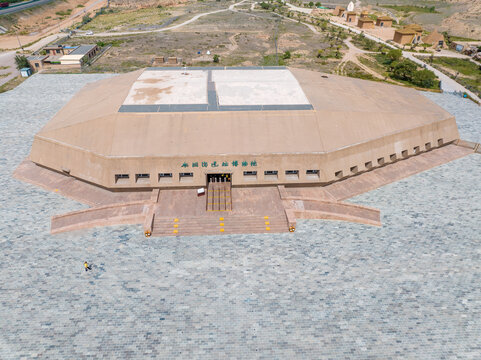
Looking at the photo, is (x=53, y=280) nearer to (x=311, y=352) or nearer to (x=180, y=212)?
(x=180, y=212)

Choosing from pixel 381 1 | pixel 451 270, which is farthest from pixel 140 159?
pixel 381 1

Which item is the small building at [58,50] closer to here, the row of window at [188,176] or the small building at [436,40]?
the row of window at [188,176]

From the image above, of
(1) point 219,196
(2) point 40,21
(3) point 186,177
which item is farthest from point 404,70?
(2) point 40,21

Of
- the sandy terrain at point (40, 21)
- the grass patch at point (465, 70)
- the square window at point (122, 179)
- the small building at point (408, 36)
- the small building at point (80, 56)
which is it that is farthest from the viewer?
the sandy terrain at point (40, 21)

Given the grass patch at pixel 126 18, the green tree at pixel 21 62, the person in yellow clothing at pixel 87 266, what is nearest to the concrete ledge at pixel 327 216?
the person in yellow clothing at pixel 87 266

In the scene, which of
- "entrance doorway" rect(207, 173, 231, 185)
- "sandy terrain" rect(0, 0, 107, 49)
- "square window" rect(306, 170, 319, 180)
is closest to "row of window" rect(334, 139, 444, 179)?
"square window" rect(306, 170, 319, 180)
